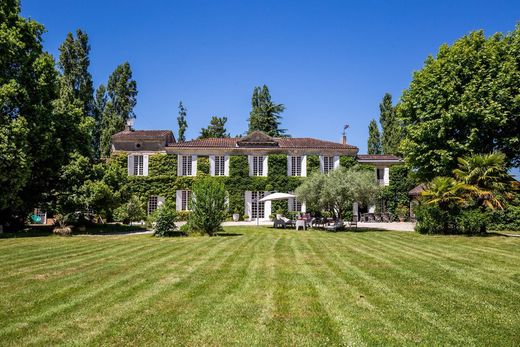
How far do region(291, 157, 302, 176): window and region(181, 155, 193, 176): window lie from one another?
30.8 feet

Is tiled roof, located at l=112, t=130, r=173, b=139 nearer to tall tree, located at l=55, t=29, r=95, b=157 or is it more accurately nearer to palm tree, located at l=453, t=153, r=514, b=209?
tall tree, located at l=55, t=29, r=95, b=157

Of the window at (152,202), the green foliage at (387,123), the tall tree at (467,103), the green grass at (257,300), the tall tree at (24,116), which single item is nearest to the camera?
the green grass at (257,300)

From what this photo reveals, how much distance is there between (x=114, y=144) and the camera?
111 feet

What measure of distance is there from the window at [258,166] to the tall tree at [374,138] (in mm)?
25676

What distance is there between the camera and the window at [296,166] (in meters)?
33.7

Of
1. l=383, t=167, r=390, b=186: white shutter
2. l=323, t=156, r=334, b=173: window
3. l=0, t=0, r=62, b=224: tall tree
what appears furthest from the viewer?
l=383, t=167, r=390, b=186: white shutter

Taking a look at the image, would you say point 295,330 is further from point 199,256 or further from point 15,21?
point 15,21

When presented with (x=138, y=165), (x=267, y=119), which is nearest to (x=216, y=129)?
(x=267, y=119)

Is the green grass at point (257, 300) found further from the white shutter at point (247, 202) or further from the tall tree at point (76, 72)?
the tall tree at point (76, 72)

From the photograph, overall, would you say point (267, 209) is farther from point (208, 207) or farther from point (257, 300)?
point (257, 300)

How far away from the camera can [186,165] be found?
33.4 m

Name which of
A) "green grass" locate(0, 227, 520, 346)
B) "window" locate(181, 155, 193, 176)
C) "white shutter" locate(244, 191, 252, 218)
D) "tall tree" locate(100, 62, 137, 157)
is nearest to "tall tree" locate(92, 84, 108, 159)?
"tall tree" locate(100, 62, 137, 157)

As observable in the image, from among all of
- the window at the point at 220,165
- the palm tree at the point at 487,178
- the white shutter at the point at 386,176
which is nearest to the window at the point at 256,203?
the window at the point at 220,165

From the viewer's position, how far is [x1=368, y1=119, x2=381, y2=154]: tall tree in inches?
2101
